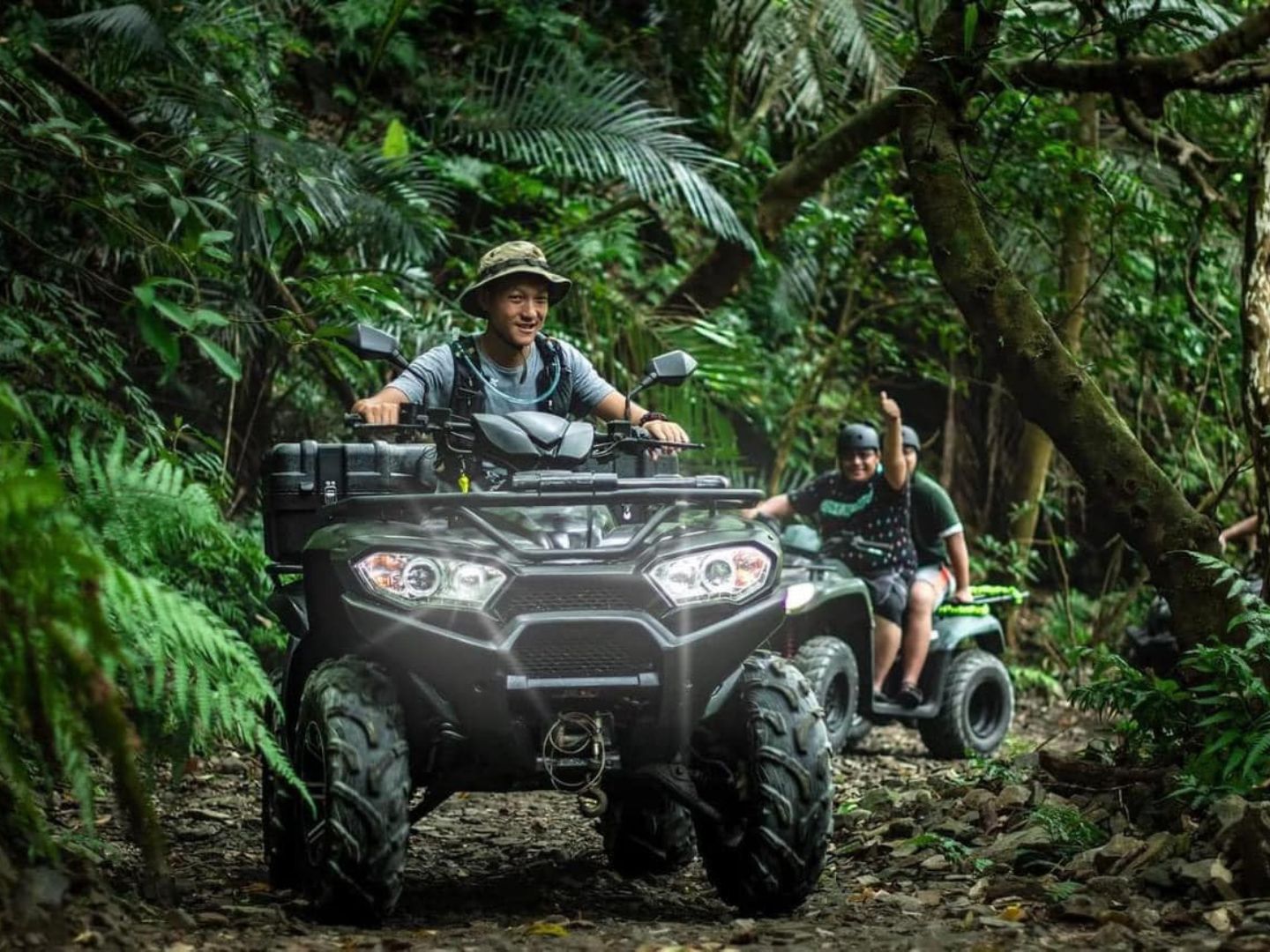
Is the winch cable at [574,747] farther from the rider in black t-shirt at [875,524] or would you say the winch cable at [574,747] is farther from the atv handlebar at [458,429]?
the rider in black t-shirt at [875,524]

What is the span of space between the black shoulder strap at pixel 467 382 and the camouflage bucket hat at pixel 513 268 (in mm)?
202

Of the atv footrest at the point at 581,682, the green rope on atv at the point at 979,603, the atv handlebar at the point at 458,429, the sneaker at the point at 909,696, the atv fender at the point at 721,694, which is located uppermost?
the atv handlebar at the point at 458,429

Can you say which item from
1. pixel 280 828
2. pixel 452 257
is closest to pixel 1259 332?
pixel 280 828

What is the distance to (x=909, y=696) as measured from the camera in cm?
893

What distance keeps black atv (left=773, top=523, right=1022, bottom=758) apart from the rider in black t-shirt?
9 centimetres

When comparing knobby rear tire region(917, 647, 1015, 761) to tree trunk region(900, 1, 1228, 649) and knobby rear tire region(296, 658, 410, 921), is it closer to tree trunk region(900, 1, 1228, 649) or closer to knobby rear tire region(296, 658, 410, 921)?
tree trunk region(900, 1, 1228, 649)

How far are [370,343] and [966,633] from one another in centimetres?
565

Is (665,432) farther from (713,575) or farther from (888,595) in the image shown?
(888,595)

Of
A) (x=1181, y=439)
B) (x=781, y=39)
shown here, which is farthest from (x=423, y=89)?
(x=1181, y=439)

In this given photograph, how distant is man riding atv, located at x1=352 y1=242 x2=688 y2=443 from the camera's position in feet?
17.6

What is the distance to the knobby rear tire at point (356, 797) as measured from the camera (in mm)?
4070

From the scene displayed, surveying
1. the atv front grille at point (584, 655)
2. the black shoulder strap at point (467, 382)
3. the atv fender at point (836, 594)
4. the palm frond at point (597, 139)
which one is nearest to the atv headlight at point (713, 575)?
the atv front grille at point (584, 655)

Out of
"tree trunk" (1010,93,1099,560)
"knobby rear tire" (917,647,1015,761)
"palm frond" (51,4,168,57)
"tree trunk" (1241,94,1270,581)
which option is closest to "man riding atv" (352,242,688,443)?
"tree trunk" (1241,94,1270,581)

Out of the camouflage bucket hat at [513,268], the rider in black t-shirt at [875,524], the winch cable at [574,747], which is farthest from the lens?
the rider in black t-shirt at [875,524]
